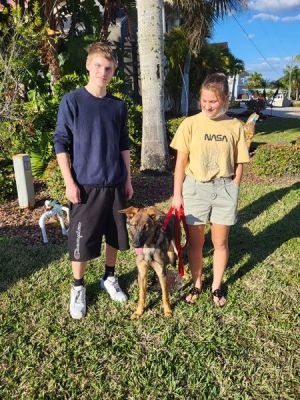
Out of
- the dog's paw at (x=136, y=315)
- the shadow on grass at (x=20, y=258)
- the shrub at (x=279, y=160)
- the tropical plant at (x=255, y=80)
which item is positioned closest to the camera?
the dog's paw at (x=136, y=315)

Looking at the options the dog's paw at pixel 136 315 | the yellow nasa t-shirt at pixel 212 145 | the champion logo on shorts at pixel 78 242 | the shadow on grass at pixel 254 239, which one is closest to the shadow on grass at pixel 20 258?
the champion logo on shorts at pixel 78 242

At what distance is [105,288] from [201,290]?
99 cm

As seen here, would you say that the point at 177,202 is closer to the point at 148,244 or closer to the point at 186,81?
the point at 148,244

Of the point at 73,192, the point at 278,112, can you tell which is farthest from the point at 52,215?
the point at 278,112

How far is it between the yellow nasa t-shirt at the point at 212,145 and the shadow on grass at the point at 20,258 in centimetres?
234

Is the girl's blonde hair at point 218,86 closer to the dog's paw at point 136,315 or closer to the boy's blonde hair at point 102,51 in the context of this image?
the boy's blonde hair at point 102,51

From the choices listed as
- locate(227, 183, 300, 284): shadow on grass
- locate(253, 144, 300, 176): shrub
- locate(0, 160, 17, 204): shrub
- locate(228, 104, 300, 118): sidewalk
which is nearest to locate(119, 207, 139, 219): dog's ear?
locate(227, 183, 300, 284): shadow on grass

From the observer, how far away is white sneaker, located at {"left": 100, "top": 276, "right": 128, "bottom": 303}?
3596mm

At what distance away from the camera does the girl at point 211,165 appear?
3.00 meters

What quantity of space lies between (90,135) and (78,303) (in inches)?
61.4

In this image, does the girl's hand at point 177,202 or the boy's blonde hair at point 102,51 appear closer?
the boy's blonde hair at point 102,51

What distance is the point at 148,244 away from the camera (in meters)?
3.21

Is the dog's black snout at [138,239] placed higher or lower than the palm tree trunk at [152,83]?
lower

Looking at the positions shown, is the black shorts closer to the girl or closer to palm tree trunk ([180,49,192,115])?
the girl
